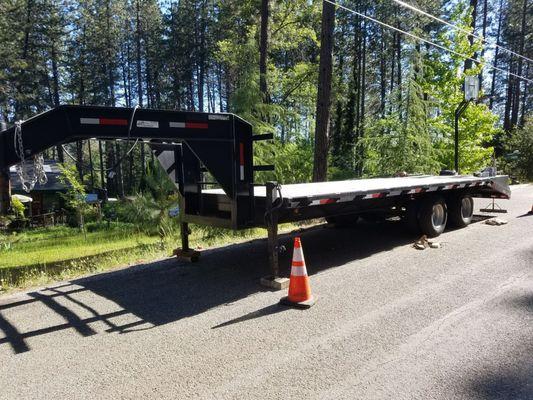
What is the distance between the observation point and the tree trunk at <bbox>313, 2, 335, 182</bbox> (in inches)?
479

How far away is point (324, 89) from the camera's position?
40.6 feet

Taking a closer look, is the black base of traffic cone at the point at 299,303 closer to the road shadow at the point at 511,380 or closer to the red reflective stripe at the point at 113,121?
the road shadow at the point at 511,380

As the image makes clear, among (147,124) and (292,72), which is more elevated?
(292,72)

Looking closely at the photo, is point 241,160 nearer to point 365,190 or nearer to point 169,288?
point 169,288

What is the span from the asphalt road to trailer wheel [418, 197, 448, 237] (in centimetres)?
156

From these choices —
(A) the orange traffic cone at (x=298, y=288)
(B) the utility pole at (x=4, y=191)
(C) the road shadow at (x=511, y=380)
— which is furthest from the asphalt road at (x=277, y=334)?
(B) the utility pole at (x=4, y=191)

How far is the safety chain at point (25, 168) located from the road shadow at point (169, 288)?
5.07 ft

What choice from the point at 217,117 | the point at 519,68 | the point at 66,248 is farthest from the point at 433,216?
the point at 519,68

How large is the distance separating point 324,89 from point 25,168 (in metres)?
9.33

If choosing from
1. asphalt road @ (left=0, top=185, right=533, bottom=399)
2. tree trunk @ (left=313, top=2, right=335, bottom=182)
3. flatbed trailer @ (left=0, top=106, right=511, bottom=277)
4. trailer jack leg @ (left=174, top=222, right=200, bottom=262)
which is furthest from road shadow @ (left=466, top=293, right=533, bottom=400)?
tree trunk @ (left=313, top=2, right=335, bottom=182)

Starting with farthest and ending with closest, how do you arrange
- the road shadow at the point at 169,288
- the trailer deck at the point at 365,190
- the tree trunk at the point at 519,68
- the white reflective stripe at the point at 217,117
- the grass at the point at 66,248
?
the tree trunk at the point at 519,68 < the grass at the point at 66,248 < the trailer deck at the point at 365,190 < the white reflective stripe at the point at 217,117 < the road shadow at the point at 169,288

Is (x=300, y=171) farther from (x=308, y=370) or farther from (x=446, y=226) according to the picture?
(x=308, y=370)

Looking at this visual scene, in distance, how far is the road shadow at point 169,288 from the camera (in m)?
4.64

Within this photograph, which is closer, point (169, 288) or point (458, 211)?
point (169, 288)
